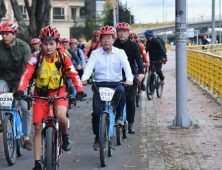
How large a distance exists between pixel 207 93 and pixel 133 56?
820 cm

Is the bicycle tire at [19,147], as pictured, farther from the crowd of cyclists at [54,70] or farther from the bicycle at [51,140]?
the bicycle at [51,140]

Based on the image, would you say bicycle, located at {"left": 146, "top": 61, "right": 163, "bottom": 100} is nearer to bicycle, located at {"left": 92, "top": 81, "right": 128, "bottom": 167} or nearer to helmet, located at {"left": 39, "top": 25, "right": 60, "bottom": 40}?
bicycle, located at {"left": 92, "top": 81, "right": 128, "bottom": 167}

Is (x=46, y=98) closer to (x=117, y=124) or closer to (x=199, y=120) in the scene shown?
(x=117, y=124)

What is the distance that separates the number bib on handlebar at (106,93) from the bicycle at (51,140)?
131 centimetres

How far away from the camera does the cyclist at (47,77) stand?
6.96 m

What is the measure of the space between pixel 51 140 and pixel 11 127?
1768mm

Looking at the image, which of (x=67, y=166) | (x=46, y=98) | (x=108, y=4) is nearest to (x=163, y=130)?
(x=67, y=166)

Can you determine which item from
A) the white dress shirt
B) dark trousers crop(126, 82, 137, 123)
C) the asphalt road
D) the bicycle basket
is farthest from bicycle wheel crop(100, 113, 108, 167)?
dark trousers crop(126, 82, 137, 123)

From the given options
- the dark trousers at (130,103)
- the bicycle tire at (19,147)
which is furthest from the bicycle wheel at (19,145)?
the dark trousers at (130,103)

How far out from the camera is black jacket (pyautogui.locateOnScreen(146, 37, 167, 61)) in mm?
16641

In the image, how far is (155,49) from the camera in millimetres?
16781

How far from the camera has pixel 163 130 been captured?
35.7ft

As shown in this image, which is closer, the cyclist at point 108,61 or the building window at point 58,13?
the cyclist at point 108,61

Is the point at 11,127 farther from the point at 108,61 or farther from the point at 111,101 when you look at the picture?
the point at 108,61
